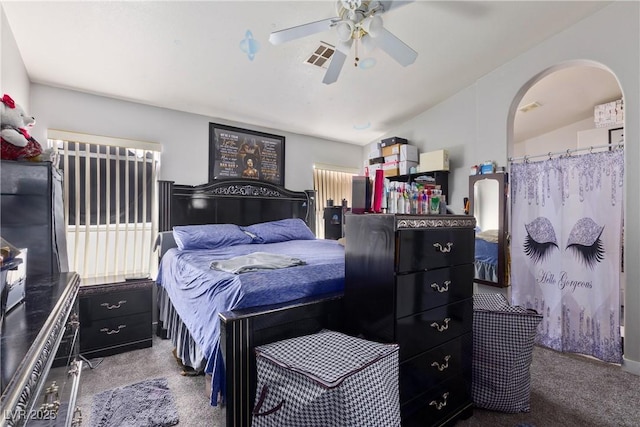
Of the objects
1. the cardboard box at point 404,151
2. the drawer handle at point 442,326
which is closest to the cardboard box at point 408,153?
the cardboard box at point 404,151

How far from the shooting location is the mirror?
308cm

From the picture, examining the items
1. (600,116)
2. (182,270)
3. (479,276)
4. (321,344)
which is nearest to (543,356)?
(479,276)

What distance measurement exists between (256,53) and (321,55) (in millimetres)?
553

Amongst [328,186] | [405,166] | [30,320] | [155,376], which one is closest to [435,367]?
[30,320]

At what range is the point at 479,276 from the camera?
329 cm

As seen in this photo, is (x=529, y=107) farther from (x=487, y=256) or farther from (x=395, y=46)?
(x=395, y=46)

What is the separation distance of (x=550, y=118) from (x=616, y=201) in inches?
113

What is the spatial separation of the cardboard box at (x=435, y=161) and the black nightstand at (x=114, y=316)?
3252mm

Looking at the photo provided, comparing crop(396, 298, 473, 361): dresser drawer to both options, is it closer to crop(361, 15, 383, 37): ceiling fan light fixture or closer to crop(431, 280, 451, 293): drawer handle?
crop(431, 280, 451, 293): drawer handle

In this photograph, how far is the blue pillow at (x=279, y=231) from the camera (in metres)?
3.32

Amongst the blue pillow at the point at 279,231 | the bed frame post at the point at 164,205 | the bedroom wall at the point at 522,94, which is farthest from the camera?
the blue pillow at the point at 279,231

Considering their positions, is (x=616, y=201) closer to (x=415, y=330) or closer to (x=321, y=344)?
(x=415, y=330)

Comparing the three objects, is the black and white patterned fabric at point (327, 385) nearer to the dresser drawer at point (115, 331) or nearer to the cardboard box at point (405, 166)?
the dresser drawer at point (115, 331)

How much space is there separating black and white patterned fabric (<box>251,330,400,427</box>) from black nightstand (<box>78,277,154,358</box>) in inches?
72.2
